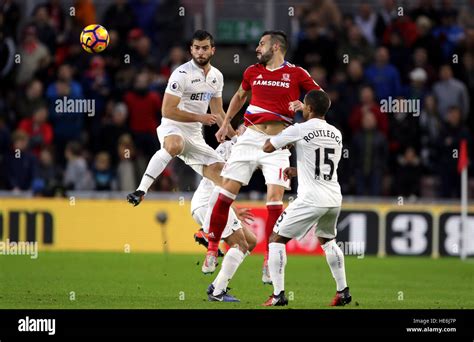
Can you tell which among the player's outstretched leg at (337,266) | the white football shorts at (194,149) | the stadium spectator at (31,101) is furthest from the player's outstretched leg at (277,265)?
the stadium spectator at (31,101)

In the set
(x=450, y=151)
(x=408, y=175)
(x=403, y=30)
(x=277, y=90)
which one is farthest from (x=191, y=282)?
(x=403, y=30)

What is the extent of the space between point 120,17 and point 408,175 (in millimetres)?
6193

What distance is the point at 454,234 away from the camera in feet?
77.5

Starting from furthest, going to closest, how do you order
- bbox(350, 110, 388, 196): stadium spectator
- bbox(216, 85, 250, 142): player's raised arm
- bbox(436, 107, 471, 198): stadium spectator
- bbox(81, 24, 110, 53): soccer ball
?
bbox(436, 107, 471, 198): stadium spectator, bbox(350, 110, 388, 196): stadium spectator, bbox(81, 24, 110, 53): soccer ball, bbox(216, 85, 250, 142): player's raised arm

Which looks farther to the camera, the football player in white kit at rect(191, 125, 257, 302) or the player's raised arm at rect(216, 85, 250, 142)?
the player's raised arm at rect(216, 85, 250, 142)

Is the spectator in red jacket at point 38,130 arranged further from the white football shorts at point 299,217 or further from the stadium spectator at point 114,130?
the white football shorts at point 299,217

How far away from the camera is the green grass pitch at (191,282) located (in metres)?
14.8

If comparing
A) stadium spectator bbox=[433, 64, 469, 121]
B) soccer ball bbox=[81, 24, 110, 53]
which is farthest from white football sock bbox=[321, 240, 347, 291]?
stadium spectator bbox=[433, 64, 469, 121]

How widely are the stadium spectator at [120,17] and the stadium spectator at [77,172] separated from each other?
2594mm

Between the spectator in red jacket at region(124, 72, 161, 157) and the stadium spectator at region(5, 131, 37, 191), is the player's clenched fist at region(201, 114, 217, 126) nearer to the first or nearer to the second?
the spectator in red jacket at region(124, 72, 161, 157)

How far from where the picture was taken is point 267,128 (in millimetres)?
15242

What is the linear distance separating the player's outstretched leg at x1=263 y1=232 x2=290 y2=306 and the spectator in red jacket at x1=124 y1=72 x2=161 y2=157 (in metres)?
10.3

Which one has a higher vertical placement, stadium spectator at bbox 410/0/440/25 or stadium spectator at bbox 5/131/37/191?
stadium spectator at bbox 410/0/440/25

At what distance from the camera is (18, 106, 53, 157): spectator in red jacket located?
79.7ft
